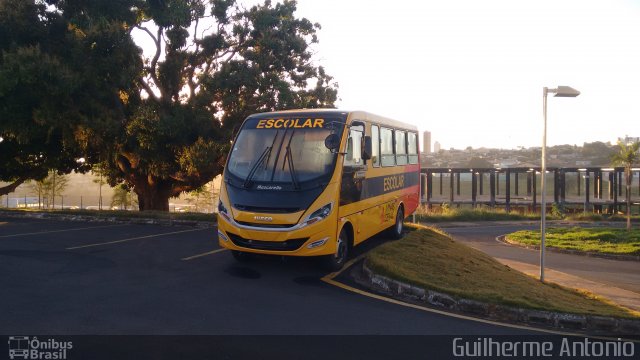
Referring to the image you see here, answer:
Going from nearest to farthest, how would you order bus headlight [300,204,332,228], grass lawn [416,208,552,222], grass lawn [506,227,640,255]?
1. bus headlight [300,204,332,228]
2. grass lawn [506,227,640,255]
3. grass lawn [416,208,552,222]

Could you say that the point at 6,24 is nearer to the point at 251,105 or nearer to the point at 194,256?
the point at 251,105

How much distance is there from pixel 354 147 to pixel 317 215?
184 cm

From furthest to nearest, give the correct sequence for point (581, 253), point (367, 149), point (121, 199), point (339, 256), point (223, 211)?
point (121, 199)
point (581, 253)
point (367, 149)
point (339, 256)
point (223, 211)

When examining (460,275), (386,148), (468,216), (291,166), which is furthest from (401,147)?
(468,216)

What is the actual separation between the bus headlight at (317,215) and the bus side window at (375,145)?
2.66m

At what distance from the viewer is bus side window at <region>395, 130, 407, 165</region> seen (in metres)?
13.5

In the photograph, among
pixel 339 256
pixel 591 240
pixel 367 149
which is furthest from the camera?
pixel 591 240

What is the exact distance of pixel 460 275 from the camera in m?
10.4

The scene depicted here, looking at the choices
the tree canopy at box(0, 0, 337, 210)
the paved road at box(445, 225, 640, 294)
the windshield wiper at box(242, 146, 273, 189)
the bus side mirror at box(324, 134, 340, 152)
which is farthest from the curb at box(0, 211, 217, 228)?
the paved road at box(445, 225, 640, 294)

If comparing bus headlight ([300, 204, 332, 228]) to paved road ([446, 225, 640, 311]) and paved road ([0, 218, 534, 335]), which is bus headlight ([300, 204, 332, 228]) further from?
paved road ([446, 225, 640, 311])

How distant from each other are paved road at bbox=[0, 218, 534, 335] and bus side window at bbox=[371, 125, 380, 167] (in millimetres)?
2742

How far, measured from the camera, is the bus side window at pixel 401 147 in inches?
531

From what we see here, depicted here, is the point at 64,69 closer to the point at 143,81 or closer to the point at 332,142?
the point at 143,81

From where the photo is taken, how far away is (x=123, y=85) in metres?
20.5
